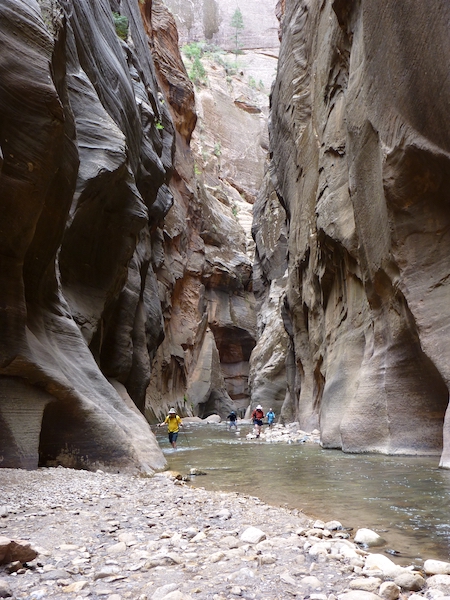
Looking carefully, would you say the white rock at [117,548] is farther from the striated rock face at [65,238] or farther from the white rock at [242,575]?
the striated rock face at [65,238]

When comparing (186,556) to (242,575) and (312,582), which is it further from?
(312,582)

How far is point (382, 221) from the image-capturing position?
1195 centimetres

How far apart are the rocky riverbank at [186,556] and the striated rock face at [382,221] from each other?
566 cm

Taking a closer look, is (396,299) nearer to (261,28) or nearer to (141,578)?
(141,578)

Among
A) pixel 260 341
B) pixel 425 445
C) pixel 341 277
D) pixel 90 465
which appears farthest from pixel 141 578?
pixel 260 341

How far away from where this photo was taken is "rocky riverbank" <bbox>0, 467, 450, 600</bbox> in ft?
9.91

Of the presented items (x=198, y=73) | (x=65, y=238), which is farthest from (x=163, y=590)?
(x=198, y=73)

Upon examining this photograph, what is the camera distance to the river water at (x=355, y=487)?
4.82 m

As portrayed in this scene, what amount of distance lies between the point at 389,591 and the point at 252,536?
146 cm

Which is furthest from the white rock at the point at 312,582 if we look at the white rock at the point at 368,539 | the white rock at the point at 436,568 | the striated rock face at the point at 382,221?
the striated rock face at the point at 382,221

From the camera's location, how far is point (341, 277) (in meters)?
16.9

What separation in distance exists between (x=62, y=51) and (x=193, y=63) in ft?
249

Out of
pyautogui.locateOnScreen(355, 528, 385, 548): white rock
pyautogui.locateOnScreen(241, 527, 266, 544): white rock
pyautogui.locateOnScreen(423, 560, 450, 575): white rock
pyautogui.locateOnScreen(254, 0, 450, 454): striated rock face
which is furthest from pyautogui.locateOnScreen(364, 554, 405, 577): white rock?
pyautogui.locateOnScreen(254, 0, 450, 454): striated rock face

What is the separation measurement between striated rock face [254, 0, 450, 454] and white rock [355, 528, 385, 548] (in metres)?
5.29
